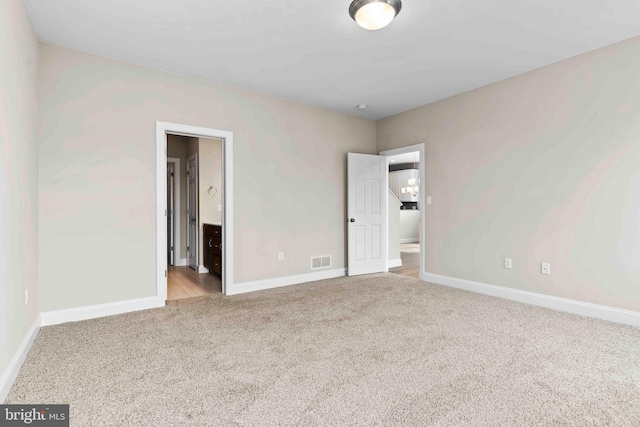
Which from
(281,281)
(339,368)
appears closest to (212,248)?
(281,281)

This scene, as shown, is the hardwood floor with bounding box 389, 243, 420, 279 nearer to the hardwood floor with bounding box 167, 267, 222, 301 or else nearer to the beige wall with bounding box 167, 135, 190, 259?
the hardwood floor with bounding box 167, 267, 222, 301

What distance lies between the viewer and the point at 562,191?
3389 mm

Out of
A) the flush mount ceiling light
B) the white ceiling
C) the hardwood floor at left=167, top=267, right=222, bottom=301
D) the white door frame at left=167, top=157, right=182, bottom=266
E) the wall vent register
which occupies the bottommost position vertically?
the hardwood floor at left=167, top=267, right=222, bottom=301

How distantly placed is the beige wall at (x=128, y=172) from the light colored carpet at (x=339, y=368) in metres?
0.56

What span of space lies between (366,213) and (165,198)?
2964mm

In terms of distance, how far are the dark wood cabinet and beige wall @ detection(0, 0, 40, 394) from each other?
87.8 inches

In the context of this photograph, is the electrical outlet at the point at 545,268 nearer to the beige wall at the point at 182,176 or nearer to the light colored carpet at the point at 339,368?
the light colored carpet at the point at 339,368

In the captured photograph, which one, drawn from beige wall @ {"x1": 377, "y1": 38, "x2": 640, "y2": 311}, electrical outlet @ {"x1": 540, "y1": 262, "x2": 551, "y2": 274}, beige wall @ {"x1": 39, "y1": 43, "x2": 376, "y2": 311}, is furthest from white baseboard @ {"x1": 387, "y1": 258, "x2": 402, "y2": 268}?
electrical outlet @ {"x1": 540, "y1": 262, "x2": 551, "y2": 274}

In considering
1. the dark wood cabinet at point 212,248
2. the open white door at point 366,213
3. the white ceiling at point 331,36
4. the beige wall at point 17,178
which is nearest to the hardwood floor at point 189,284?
the dark wood cabinet at point 212,248

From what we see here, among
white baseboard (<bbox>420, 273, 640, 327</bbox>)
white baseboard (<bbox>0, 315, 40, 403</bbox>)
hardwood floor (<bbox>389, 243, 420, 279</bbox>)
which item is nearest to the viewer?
white baseboard (<bbox>0, 315, 40, 403</bbox>)

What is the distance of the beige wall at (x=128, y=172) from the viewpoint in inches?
120

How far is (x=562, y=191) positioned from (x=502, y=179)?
632 millimetres

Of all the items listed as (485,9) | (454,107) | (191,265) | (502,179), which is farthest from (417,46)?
(191,265)

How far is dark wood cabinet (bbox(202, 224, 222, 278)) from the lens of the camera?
488 centimetres
